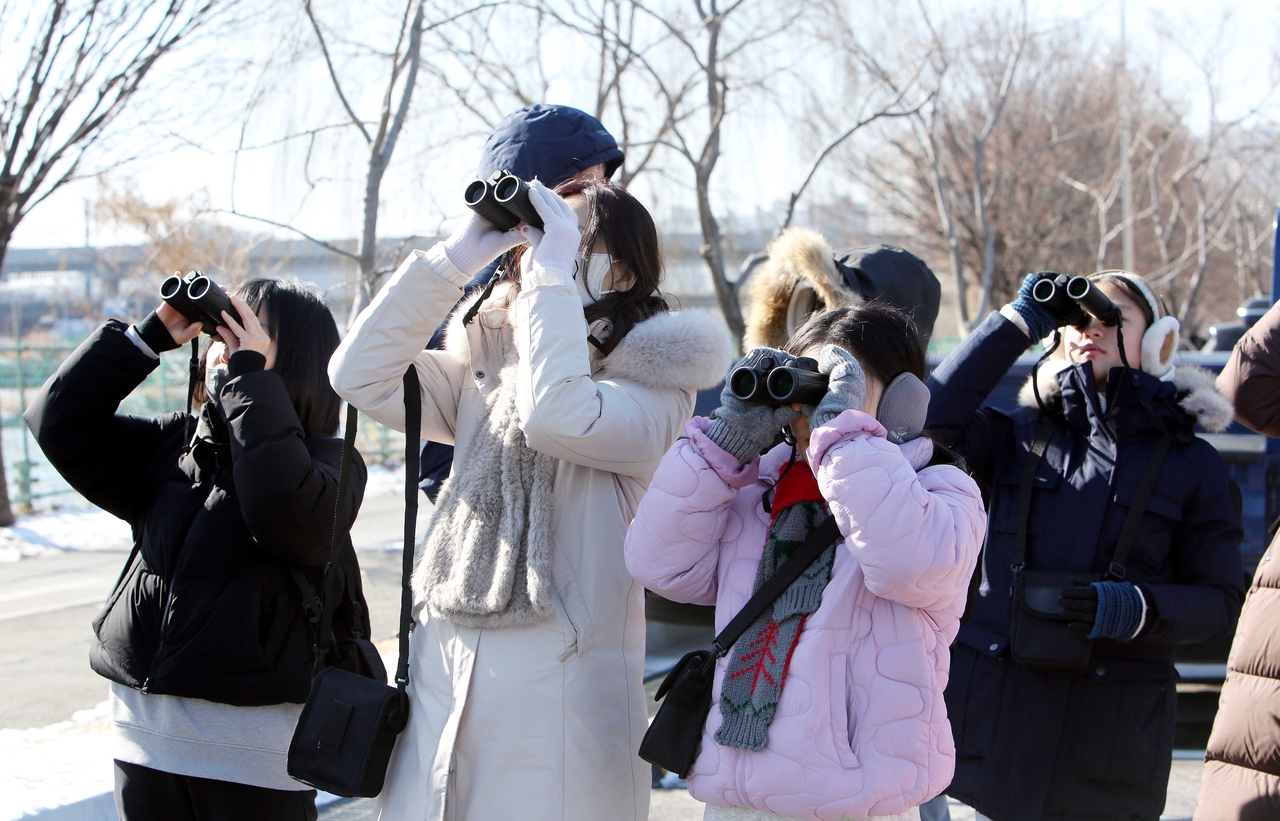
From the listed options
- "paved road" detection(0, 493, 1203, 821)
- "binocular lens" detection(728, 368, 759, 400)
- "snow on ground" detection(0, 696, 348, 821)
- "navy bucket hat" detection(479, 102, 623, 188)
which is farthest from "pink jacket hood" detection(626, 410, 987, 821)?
"paved road" detection(0, 493, 1203, 821)

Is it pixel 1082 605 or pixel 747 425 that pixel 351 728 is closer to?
pixel 747 425

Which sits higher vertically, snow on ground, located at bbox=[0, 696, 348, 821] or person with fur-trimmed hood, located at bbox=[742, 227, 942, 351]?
person with fur-trimmed hood, located at bbox=[742, 227, 942, 351]

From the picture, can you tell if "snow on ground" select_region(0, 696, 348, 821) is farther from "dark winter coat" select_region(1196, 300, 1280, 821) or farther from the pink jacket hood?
"dark winter coat" select_region(1196, 300, 1280, 821)

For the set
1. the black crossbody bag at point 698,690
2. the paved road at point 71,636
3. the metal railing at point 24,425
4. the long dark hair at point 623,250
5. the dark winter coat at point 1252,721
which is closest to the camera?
the black crossbody bag at point 698,690

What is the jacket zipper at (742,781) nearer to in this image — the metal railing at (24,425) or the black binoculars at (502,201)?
the black binoculars at (502,201)

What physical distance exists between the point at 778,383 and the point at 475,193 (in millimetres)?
661

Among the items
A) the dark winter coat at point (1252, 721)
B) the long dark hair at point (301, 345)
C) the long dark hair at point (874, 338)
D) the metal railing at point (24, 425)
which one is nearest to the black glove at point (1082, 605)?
the dark winter coat at point (1252, 721)

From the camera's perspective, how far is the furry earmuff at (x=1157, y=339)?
2.61 metres

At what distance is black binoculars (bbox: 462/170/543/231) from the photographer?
1906mm

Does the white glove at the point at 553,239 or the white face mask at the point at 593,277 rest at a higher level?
the white glove at the point at 553,239

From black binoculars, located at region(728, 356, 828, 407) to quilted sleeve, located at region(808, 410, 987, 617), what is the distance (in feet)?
0.23

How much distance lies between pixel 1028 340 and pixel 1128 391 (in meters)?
0.26

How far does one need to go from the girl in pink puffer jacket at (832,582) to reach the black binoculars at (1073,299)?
842mm

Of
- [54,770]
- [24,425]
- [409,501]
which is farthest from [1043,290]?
[24,425]
